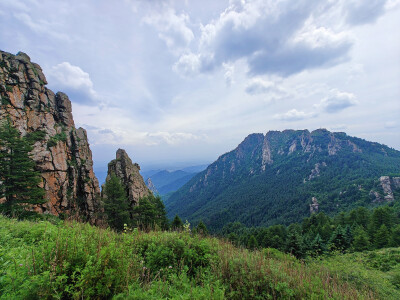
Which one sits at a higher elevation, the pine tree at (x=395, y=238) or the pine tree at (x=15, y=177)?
the pine tree at (x=15, y=177)

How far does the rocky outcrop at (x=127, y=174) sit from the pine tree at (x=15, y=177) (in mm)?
16881

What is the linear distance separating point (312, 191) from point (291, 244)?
517 feet

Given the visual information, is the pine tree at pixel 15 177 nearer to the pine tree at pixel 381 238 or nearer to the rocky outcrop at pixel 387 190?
the pine tree at pixel 381 238

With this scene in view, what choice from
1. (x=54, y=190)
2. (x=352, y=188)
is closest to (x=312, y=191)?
(x=352, y=188)

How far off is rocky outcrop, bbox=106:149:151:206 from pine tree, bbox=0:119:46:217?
16.9 m

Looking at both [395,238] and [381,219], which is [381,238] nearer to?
[395,238]

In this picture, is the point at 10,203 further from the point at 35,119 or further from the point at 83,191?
the point at 35,119

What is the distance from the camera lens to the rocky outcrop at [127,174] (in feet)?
→ 110

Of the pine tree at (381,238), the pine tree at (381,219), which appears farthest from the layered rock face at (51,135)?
Answer: the pine tree at (381,219)

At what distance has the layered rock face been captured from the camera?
26359mm

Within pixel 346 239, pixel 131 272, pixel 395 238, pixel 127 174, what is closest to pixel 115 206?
pixel 127 174

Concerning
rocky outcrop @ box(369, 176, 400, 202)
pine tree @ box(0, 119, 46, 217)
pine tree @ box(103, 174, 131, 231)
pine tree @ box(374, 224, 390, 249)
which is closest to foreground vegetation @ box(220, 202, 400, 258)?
pine tree @ box(374, 224, 390, 249)

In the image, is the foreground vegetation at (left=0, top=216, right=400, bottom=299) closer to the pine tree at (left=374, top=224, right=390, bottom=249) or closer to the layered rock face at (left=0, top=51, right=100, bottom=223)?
the layered rock face at (left=0, top=51, right=100, bottom=223)

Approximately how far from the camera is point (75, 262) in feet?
10.5
